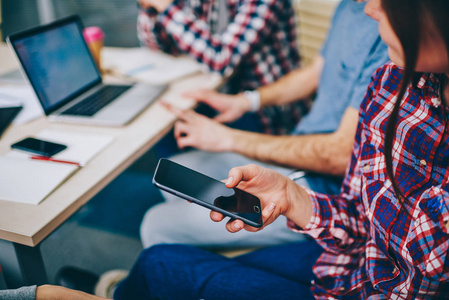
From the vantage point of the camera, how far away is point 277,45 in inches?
59.2

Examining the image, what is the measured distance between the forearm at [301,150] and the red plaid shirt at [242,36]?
14.5 inches

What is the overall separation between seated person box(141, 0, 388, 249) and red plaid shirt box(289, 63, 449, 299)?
0.60 feet

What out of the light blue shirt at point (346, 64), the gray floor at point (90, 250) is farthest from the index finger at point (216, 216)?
the gray floor at point (90, 250)

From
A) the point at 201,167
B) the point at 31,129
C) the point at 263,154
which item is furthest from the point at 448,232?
the point at 31,129

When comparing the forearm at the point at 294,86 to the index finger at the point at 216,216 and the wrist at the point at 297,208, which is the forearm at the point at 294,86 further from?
the index finger at the point at 216,216

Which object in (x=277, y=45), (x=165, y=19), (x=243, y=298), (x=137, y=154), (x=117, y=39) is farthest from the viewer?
(x=117, y=39)

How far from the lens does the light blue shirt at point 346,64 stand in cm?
94

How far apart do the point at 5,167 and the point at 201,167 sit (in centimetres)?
55

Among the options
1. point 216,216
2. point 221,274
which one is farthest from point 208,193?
point 221,274

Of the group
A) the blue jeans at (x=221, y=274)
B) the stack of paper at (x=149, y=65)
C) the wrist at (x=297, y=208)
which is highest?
the stack of paper at (x=149, y=65)

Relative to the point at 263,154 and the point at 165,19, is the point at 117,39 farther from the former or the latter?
the point at 263,154

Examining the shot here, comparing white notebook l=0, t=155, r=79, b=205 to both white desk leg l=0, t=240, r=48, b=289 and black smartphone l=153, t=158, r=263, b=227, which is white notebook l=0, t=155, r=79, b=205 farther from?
black smartphone l=153, t=158, r=263, b=227

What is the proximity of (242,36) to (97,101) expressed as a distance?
56 centimetres

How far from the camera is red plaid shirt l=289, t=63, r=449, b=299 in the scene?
593 mm
